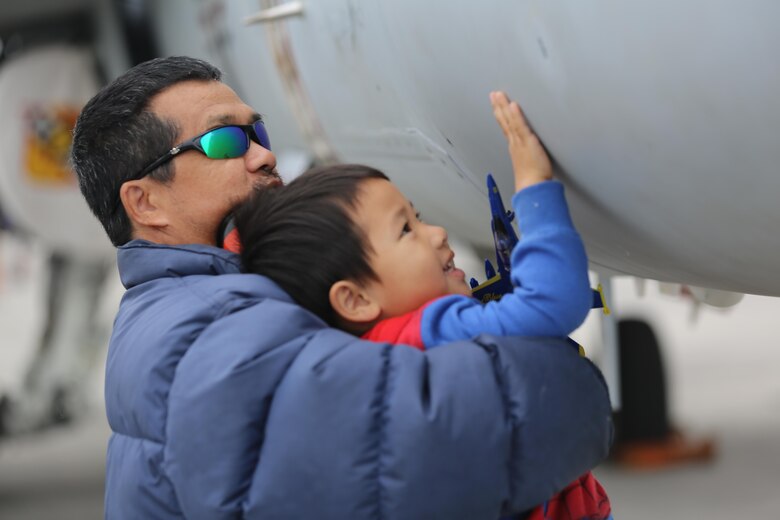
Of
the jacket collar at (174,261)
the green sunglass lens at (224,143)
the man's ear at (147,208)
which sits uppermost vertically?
the green sunglass lens at (224,143)

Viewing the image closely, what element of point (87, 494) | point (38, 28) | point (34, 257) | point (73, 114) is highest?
point (38, 28)

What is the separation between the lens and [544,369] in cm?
78

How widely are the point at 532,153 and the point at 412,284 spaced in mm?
163

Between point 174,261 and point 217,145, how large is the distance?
0.12 meters

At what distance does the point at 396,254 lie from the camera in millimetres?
852

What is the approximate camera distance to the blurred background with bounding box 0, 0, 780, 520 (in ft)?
6.66

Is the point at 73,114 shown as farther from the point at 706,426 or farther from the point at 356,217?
the point at 706,426

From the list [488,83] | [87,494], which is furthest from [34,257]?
[488,83]

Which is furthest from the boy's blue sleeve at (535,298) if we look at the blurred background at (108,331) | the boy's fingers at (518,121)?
the blurred background at (108,331)

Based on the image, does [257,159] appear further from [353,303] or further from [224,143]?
[353,303]

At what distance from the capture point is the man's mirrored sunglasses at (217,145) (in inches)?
38.7

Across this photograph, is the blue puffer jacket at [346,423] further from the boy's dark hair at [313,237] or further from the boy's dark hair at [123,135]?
the boy's dark hair at [123,135]

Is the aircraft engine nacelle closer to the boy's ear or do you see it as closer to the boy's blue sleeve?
the boy's blue sleeve

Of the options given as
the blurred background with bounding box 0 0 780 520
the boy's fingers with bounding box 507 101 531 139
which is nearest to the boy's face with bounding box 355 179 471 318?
the boy's fingers with bounding box 507 101 531 139
